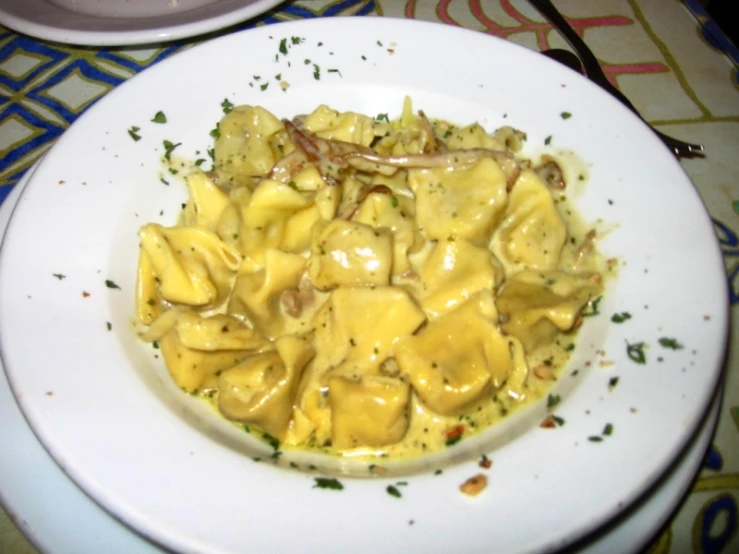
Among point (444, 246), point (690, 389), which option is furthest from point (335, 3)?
point (690, 389)

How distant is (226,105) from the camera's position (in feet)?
10.8

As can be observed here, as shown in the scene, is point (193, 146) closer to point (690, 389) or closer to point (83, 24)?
point (83, 24)

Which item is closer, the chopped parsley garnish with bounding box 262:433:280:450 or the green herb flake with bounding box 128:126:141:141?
the chopped parsley garnish with bounding box 262:433:280:450

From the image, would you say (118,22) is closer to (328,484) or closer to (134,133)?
(134,133)

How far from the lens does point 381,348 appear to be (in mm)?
2564

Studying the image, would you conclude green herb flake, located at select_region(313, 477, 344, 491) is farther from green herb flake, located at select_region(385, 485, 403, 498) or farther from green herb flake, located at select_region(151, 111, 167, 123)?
green herb flake, located at select_region(151, 111, 167, 123)

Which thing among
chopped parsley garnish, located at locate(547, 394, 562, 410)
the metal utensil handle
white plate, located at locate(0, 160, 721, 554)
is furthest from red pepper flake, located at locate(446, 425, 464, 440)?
the metal utensil handle

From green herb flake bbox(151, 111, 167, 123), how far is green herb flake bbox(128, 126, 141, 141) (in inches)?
3.8

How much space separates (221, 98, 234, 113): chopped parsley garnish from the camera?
3268mm

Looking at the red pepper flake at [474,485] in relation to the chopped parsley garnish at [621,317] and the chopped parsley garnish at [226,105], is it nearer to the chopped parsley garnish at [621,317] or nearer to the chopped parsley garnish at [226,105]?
the chopped parsley garnish at [621,317]

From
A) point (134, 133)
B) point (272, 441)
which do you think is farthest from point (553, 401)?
point (134, 133)

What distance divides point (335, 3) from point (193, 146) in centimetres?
184

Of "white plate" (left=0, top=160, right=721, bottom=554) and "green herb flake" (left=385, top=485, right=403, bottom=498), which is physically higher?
"green herb flake" (left=385, top=485, right=403, bottom=498)

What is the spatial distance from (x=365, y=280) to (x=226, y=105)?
127cm
